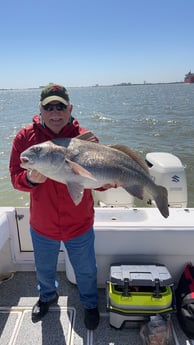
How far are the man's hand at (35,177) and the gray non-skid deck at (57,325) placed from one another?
5.08 ft

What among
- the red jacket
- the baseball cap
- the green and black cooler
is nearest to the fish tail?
the red jacket

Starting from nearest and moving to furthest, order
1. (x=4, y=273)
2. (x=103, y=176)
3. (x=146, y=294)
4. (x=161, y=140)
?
1. (x=103, y=176)
2. (x=146, y=294)
3. (x=4, y=273)
4. (x=161, y=140)

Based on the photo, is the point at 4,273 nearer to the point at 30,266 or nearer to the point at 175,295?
the point at 30,266

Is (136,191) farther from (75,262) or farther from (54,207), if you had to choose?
(75,262)

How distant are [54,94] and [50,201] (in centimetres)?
87

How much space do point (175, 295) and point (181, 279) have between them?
17 centimetres

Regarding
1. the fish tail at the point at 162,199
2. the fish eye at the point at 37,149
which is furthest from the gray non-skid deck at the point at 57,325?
the fish eye at the point at 37,149

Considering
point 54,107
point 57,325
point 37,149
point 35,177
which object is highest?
point 54,107

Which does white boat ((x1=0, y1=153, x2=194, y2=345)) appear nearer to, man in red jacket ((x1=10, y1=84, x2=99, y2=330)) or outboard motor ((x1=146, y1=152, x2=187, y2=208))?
man in red jacket ((x1=10, y1=84, x2=99, y2=330))

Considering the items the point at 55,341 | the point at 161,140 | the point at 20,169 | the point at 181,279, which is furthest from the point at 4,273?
the point at 161,140

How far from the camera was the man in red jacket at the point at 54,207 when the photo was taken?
8.55 feet

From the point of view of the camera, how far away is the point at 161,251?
10.8 feet

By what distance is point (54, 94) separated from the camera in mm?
2598

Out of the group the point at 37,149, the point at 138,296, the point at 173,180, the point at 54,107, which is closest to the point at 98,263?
the point at 138,296
